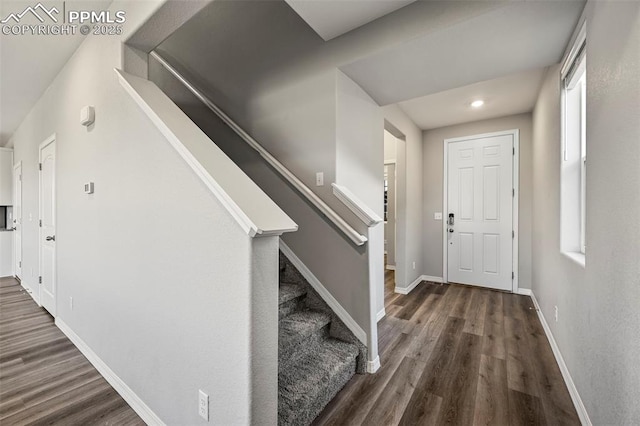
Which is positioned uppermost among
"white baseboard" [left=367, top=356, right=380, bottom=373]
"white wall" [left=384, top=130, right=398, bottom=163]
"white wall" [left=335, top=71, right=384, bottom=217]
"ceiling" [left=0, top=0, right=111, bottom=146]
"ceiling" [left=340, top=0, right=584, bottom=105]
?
"ceiling" [left=0, top=0, right=111, bottom=146]

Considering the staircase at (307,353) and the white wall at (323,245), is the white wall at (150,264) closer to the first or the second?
the staircase at (307,353)

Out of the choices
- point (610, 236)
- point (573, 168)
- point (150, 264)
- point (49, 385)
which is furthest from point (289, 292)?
point (573, 168)

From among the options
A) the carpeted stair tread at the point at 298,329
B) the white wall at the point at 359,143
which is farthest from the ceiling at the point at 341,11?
the carpeted stair tread at the point at 298,329

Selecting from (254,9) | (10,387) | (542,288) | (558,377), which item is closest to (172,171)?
(254,9)

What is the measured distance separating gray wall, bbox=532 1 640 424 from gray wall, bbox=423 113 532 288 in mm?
2283

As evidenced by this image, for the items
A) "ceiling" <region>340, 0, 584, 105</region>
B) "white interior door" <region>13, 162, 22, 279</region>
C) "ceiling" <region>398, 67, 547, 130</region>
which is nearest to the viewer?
"ceiling" <region>340, 0, 584, 105</region>

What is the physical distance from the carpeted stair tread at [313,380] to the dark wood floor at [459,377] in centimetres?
8

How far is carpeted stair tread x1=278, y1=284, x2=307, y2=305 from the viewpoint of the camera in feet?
6.70

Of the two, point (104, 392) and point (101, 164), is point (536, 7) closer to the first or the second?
point (101, 164)

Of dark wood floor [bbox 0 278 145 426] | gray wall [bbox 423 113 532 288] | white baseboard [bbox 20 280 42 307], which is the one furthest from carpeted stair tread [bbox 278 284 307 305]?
white baseboard [bbox 20 280 42 307]

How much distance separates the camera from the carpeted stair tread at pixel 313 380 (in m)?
1.49

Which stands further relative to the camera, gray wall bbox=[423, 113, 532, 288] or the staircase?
gray wall bbox=[423, 113, 532, 288]

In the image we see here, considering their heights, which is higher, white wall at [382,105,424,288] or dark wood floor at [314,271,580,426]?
white wall at [382,105,424,288]

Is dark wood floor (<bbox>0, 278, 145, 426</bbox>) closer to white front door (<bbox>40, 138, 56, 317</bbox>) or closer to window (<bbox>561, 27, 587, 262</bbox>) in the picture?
white front door (<bbox>40, 138, 56, 317</bbox>)
